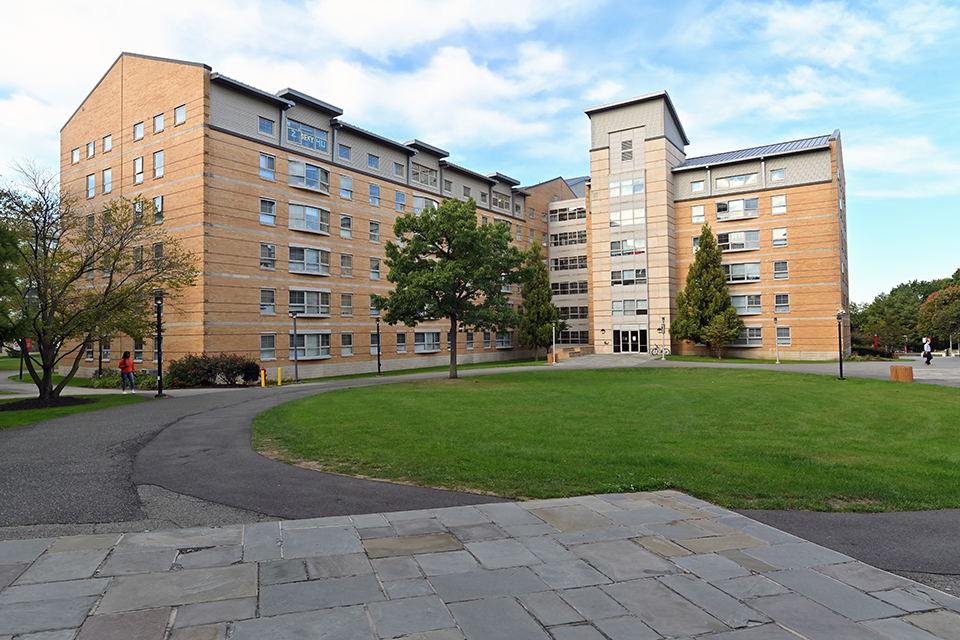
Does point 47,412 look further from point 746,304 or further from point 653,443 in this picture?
point 746,304

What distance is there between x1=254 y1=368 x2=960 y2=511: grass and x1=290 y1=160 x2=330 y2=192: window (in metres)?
20.9

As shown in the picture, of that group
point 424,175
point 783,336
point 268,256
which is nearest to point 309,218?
point 268,256

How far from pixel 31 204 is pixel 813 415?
2671 cm

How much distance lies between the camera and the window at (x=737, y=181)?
48125mm

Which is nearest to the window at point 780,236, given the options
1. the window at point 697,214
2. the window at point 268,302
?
the window at point 697,214

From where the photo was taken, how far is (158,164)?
3400 cm

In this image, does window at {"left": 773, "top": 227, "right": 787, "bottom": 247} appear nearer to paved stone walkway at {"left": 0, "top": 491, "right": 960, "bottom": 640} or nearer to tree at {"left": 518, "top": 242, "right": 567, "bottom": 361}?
tree at {"left": 518, "top": 242, "right": 567, "bottom": 361}

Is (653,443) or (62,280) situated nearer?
(653,443)

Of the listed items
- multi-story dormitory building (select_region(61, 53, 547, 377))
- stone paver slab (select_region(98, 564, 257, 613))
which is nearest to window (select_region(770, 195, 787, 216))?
multi-story dormitory building (select_region(61, 53, 547, 377))

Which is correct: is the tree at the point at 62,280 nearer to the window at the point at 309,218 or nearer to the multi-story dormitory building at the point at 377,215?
the multi-story dormitory building at the point at 377,215

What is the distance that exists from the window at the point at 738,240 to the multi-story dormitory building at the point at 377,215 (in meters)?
0.12

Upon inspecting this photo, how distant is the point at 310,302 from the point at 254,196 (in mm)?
7700

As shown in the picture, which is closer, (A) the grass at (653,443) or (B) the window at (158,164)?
(A) the grass at (653,443)

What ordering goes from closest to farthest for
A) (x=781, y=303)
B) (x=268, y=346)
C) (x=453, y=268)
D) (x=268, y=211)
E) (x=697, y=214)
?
(x=453, y=268) < (x=268, y=346) < (x=268, y=211) < (x=781, y=303) < (x=697, y=214)
